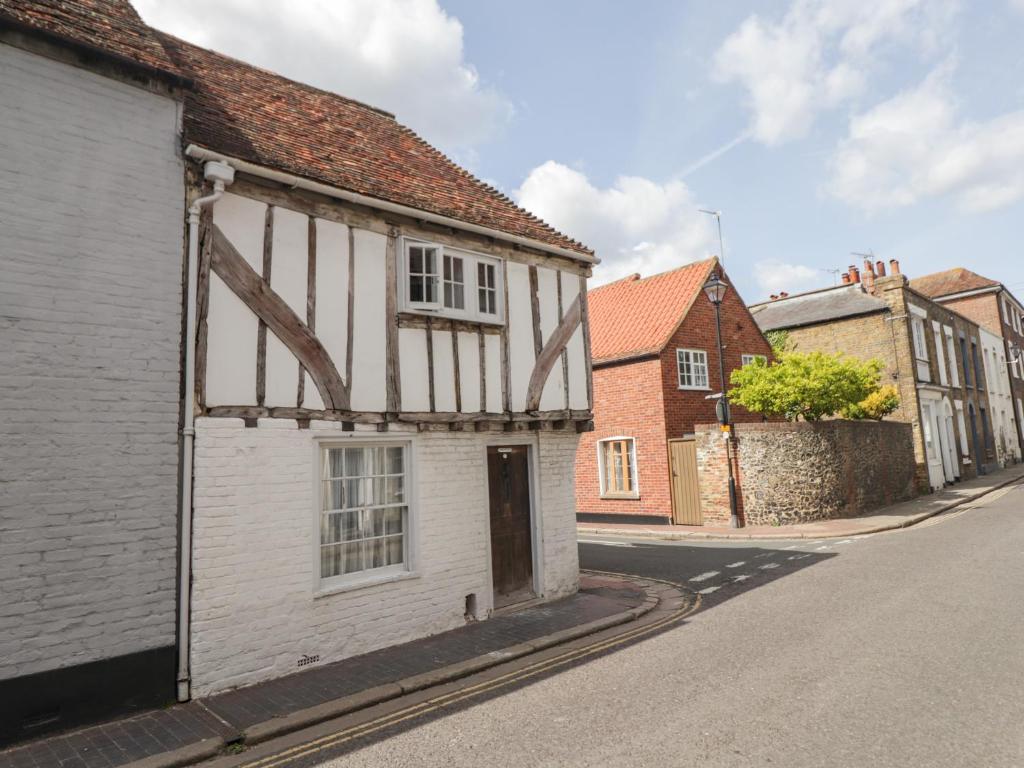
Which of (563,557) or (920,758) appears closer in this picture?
(920,758)

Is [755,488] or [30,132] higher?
[30,132]

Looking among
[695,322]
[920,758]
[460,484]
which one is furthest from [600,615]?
[695,322]

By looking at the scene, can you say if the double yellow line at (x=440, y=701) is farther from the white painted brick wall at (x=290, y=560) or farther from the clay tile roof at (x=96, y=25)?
the clay tile roof at (x=96, y=25)

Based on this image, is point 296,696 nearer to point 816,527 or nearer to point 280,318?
point 280,318

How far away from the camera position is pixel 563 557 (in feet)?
31.6

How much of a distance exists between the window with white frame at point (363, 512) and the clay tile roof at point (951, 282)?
40.7m

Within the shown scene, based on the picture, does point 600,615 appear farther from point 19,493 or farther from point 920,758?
point 19,493

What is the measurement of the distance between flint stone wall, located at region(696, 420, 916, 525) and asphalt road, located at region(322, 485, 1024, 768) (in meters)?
7.00

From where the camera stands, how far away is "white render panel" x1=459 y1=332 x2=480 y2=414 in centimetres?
853

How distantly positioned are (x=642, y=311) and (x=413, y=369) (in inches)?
548

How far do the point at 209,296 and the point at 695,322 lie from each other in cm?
1604

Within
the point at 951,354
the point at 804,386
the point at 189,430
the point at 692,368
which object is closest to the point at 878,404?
the point at 804,386

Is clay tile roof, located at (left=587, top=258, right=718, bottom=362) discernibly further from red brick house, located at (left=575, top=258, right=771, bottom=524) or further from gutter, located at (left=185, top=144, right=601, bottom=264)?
gutter, located at (left=185, top=144, right=601, bottom=264)

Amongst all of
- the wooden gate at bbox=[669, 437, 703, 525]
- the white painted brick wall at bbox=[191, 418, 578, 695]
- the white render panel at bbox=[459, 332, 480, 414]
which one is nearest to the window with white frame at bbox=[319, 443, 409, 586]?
the white painted brick wall at bbox=[191, 418, 578, 695]
